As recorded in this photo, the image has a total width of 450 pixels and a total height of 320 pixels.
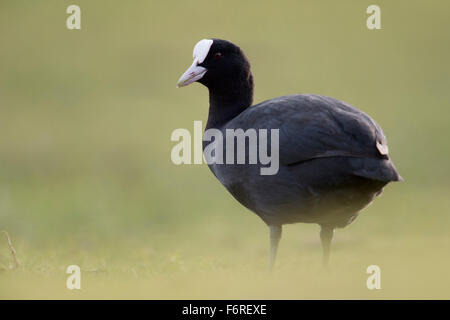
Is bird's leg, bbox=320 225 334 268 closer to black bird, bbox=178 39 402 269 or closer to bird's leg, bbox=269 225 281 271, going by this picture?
black bird, bbox=178 39 402 269

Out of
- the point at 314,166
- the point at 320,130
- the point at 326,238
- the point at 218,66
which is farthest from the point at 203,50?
the point at 326,238

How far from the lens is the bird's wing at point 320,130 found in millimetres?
5828

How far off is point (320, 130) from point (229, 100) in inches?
53.0

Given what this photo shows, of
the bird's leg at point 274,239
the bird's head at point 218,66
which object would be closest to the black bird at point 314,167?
the bird's leg at point 274,239

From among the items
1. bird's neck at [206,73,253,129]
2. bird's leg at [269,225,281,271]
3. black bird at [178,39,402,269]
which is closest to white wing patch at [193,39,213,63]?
bird's neck at [206,73,253,129]

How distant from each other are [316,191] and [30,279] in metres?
2.10

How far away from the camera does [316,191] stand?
19.6ft

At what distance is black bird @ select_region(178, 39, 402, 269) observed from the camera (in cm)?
582

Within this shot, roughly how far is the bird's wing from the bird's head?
89cm

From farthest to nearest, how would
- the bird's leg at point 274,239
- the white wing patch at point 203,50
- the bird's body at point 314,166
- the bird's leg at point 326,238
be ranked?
1. the white wing patch at point 203,50
2. the bird's leg at point 326,238
3. the bird's leg at point 274,239
4. the bird's body at point 314,166

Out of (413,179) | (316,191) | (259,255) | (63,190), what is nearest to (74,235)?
(259,255)

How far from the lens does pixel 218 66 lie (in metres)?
6.99

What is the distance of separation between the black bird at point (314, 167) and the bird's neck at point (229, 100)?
0.31 m

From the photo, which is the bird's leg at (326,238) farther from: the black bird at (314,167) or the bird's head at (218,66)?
the bird's head at (218,66)
